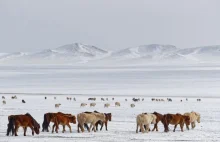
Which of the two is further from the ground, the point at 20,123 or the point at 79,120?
the point at 79,120

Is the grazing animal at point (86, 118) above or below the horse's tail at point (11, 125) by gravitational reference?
above

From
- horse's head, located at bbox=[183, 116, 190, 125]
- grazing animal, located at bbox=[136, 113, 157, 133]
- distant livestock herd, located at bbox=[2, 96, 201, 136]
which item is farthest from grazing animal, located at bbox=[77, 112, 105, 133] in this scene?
horse's head, located at bbox=[183, 116, 190, 125]

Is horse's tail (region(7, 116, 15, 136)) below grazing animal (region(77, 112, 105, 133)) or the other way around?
below

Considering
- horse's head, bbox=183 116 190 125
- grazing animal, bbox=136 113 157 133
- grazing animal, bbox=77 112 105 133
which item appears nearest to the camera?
grazing animal, bbox=136 113 157 133

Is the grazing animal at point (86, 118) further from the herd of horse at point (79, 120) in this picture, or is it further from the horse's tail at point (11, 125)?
the horse's tail at point (11, 125)

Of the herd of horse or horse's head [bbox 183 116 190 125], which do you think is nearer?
the herd of horse

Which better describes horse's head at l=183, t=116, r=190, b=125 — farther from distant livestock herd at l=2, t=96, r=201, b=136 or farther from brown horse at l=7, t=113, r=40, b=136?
brown horse at l=7, t=113, r=40, b=136

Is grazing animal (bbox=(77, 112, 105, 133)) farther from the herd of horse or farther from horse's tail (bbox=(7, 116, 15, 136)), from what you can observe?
horse's tail (bbox=(7, 116, 15, 136))

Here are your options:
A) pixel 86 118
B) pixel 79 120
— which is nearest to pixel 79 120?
pixel 79 120

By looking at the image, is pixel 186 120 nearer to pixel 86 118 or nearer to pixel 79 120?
pixel 86 118

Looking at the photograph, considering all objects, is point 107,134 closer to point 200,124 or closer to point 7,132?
point 7,132

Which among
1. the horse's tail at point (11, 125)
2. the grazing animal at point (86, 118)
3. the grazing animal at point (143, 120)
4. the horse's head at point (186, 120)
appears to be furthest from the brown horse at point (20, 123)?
the horse's head at point (186, 120)

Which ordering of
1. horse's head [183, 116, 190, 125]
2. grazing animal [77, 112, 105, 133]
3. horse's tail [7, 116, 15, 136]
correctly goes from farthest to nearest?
horse's head [183, 116, 190, 125] → grazing animal [77, 112, 105, 133] → horse's tail [7, 116, 15, 136]

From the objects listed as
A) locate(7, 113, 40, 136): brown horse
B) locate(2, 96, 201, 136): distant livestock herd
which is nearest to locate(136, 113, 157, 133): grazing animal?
locate(2, 96, 201, 136): distant livestock herd
